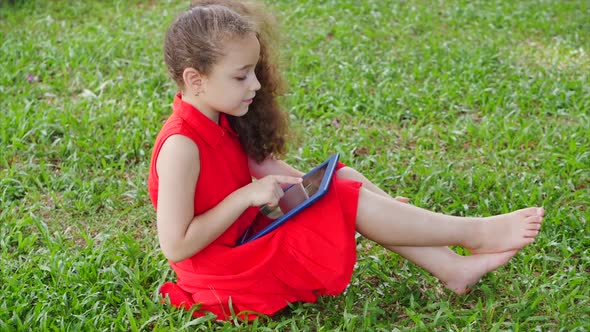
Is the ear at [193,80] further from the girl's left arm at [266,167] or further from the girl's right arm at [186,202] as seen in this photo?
the girl's left arm at [266,167]

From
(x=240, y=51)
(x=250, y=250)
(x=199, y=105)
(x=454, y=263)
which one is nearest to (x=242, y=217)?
(x=250, y=250)

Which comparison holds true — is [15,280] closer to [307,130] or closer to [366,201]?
[366,201]

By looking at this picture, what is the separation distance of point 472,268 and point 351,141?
1.30 meters

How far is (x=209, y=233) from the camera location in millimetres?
2299

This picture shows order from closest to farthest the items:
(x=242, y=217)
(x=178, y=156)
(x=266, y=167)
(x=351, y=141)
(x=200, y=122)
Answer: (x=178, y=156) < (x=200, y=122) < (x=242, y=217) < (x=266, y=167) < (x=351, y=141)

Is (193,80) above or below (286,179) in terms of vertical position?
above

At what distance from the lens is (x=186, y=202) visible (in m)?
2.28

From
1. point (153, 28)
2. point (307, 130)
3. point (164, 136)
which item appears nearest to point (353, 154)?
point (307, 130)

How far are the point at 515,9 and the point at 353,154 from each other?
2.47 meters

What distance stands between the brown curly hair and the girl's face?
0.02 m

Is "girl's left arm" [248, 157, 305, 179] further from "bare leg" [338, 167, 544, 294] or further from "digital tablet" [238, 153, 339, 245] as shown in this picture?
"bare leg" [338, 167, 544, 294]

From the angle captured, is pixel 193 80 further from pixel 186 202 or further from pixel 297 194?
pixel 297 194

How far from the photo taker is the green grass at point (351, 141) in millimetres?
2559

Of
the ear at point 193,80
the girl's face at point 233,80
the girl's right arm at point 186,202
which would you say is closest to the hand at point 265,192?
the girl's right arm at point 186,202
